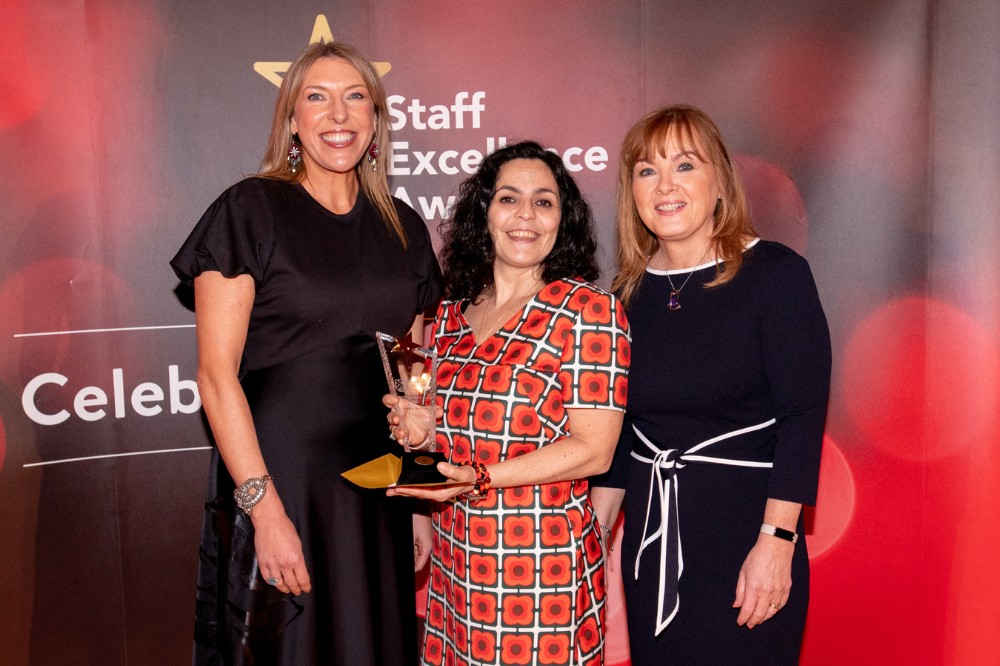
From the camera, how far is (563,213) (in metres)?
2.19

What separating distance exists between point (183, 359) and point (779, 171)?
7.46ft

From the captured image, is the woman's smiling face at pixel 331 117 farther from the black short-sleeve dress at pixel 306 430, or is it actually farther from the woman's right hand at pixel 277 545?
the woman's right hand at pixel 277 545

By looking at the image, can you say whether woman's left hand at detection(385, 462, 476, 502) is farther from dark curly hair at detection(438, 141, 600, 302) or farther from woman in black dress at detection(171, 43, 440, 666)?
dark curly hair at detection(438, 141, 600, 302)

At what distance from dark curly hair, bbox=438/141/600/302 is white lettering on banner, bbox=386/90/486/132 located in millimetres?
800

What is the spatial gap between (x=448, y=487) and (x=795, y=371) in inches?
33.1

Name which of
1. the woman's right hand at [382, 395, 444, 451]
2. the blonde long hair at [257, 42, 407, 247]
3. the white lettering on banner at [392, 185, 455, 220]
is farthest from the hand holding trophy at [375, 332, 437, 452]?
the white lettering on banner at [392, 185, 455, 220]

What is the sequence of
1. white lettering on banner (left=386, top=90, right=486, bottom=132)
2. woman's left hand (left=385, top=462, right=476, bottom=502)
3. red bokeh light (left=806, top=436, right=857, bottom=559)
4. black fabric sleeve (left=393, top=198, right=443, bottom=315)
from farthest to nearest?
red bokeh light (left=806, top=436, right=857, bottom=559) → white lettering on banner (left=386, top=90, right=486, bottom=132) → black fabric sleeve (left=393, top=198, right=443, bottom=315) → woman's left hand (left=385, top=462, right=476, bottom=502)

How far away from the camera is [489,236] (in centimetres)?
224

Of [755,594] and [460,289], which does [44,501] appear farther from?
[755,594]

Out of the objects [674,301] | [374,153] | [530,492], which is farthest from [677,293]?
[374,153]

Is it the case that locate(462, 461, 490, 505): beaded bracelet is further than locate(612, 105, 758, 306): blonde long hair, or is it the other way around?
locate(612, 105, 758, 306): blonde long hair

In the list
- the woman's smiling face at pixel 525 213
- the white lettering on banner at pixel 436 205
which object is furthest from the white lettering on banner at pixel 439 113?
the woman's smiling face at pixel 525 213

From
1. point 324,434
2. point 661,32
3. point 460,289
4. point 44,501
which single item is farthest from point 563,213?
point 44,501

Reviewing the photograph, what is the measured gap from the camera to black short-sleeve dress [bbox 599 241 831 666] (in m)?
1.93
